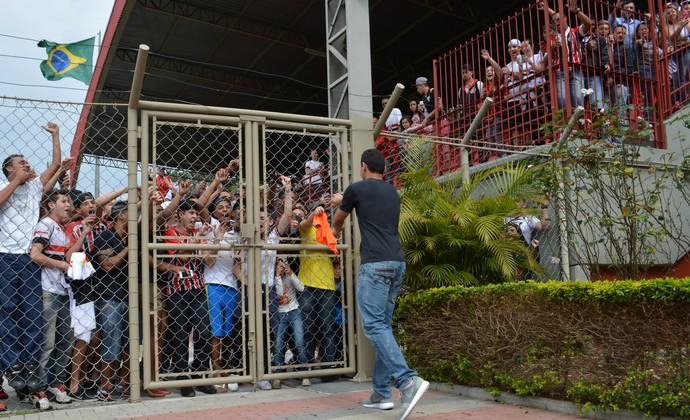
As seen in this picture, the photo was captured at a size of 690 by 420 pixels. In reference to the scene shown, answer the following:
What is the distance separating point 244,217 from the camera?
242 inches

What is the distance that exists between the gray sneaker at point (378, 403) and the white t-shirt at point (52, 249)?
2843 millimetres

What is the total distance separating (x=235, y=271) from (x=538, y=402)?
299 cm

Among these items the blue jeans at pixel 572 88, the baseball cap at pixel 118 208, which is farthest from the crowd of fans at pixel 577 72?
the baseball cap at pixel 118 208

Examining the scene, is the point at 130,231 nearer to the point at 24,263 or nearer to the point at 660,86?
the point at 24,263

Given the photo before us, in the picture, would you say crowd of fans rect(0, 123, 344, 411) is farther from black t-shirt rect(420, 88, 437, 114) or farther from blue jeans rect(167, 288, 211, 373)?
black t-shirt rect(420, 88, 437, 114)

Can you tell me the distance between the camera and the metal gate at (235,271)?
5.77 m

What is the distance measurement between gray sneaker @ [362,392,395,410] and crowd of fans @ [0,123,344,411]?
112cm

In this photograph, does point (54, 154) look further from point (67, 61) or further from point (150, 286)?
point (67, 61)

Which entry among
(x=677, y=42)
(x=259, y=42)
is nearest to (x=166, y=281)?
(x=677, y=42)

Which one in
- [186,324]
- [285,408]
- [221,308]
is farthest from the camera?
[221,308]

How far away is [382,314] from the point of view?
16.3 feet

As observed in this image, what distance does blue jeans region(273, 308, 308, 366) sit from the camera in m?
6.41

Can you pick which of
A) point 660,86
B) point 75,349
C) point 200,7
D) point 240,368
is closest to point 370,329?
point 240,368

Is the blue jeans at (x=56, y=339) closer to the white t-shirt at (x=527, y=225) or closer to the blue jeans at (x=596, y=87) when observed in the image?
the white t-shirt at (x=527, y=225)
